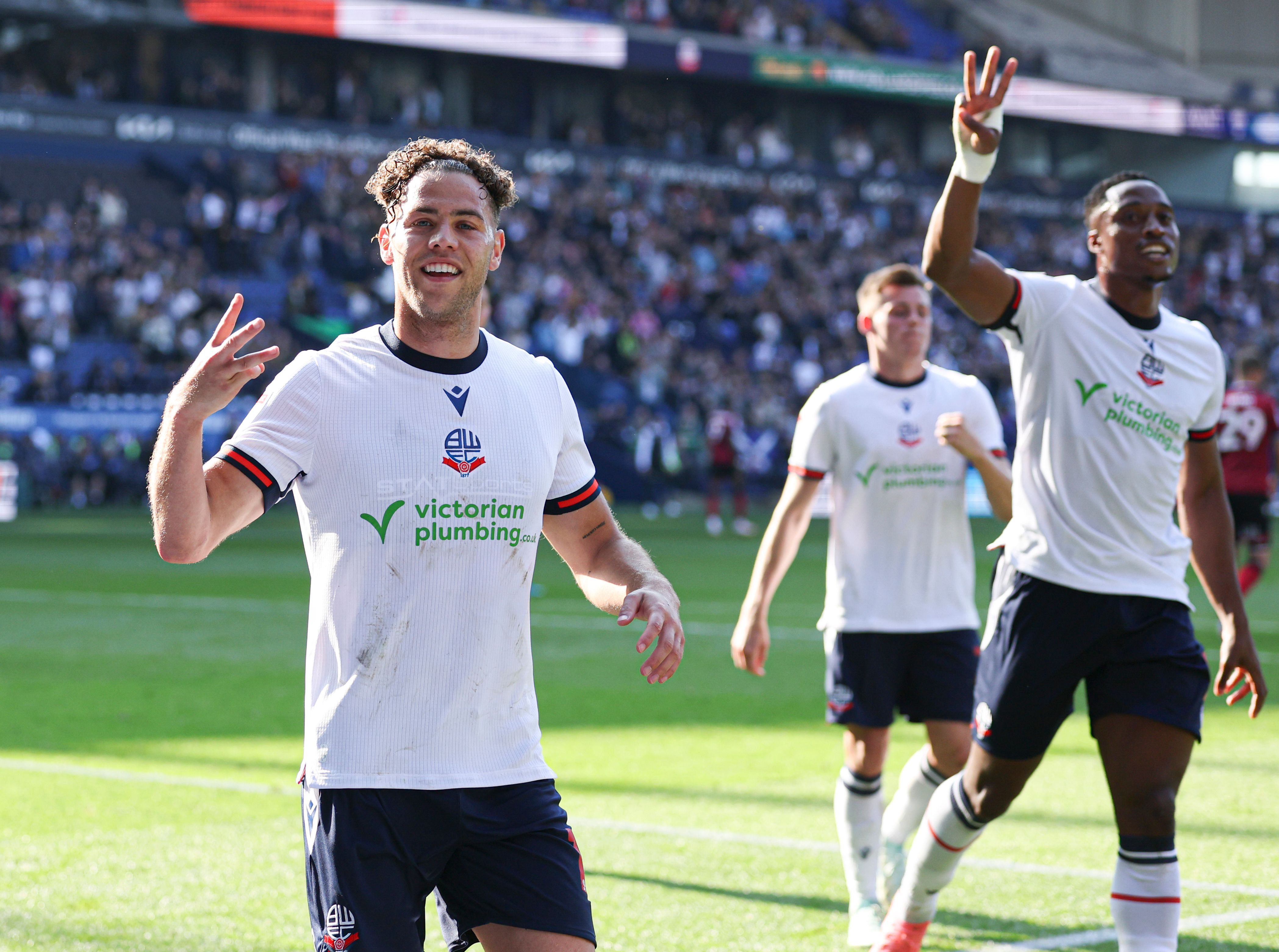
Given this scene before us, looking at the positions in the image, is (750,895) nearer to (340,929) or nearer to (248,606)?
(340,929)

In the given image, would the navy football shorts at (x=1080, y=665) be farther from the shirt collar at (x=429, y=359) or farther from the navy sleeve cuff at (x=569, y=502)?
the shirt collar at (x=429, y=359)

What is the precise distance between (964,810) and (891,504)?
64.3 inches

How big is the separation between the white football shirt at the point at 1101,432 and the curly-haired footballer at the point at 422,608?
1751 millimetres

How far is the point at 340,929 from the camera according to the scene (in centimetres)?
326

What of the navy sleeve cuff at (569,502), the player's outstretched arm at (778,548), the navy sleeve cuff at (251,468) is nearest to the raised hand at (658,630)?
the navy sleeve cuff at (569,502)

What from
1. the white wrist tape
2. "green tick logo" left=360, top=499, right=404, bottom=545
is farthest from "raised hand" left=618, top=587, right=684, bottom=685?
the white wrist tape

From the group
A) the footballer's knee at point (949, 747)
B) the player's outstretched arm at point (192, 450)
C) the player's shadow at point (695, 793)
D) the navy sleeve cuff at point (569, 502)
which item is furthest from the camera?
the player's shadow at point (695, 793)

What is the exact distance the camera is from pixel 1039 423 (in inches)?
194

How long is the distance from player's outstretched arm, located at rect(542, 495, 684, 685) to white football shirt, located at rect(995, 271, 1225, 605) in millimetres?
1533

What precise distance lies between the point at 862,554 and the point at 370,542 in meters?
3.25

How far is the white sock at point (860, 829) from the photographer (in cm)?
588

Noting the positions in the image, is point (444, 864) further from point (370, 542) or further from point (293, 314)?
point (293, 314)

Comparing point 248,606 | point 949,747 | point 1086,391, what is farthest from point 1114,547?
point 248,606

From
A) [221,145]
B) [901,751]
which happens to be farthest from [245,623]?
[221,145]
